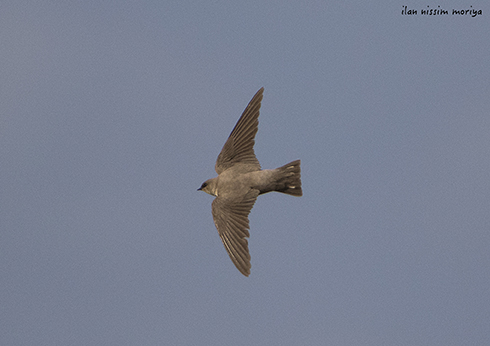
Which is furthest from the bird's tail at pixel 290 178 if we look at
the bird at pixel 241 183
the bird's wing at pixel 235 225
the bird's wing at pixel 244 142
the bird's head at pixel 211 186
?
the bird's head at pixel 211 186

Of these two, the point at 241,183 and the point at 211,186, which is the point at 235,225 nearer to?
the point at 241,183

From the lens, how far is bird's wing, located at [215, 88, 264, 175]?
13281 millimetres

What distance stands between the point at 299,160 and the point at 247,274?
8.50ft

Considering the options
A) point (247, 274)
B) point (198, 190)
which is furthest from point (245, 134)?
point (247, 274)

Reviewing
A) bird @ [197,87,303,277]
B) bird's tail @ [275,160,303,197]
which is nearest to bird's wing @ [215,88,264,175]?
bird @ [197,87,303,277]

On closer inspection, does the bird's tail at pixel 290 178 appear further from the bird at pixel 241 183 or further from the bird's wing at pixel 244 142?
the bird's wing at pixel 244 142

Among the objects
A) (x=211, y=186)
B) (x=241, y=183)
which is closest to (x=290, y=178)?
(x=241, y=183)

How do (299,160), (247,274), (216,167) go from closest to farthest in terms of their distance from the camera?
(247,274) < (299,160) < (216,167)

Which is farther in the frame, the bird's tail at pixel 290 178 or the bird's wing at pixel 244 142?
the bird's wing at pixel 244 142

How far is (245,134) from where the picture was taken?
1341cm

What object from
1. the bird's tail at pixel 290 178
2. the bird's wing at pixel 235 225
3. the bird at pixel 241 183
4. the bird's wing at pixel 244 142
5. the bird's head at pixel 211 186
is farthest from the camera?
the bird's head at pixel 211 186

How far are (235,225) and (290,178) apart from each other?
1.50 m

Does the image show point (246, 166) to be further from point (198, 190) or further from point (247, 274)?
point (247, 274)

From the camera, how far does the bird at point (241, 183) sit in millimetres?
12367
